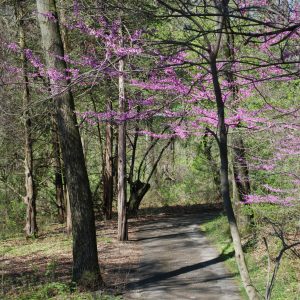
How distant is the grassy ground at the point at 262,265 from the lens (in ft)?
26.7

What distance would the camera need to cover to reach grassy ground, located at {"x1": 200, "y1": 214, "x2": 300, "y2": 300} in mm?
8148

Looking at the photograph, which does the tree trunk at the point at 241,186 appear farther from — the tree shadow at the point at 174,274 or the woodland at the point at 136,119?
the tree shadow at the point at 174,274

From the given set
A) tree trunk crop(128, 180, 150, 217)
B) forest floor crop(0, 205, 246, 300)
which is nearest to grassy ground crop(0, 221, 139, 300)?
forest floor crop(0, 205, 246, 300)

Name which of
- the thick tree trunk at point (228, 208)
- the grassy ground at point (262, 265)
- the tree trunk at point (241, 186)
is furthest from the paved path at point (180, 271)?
the thick tree trunk at point (228, 208)

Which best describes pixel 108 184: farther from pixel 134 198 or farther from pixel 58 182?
pixel 58 182

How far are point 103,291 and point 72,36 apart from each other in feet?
34.8

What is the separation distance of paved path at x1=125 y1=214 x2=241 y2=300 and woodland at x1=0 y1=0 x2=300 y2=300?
474mm

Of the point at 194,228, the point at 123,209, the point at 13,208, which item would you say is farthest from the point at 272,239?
the point at 13,208

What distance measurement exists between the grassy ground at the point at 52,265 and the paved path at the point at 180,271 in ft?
1.38

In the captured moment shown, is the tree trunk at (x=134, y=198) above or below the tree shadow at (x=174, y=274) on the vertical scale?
above

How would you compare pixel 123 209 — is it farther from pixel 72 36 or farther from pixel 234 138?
pixel 72 36

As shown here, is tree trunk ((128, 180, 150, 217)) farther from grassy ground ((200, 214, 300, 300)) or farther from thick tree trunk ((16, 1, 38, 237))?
grassy ground ((200, 214, 300, 300))

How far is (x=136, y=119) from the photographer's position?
13812 millimetres

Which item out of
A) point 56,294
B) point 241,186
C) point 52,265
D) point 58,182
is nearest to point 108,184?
point 58,182
